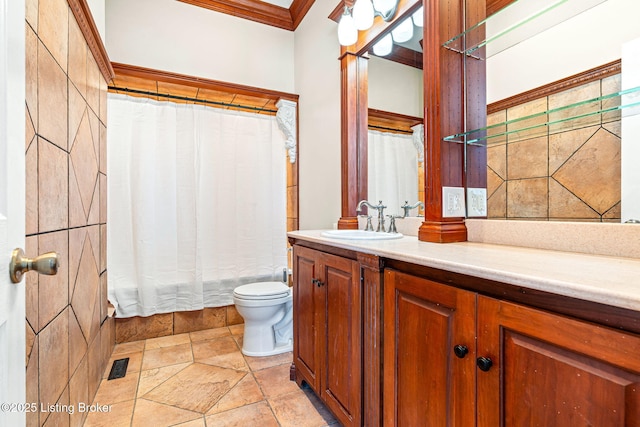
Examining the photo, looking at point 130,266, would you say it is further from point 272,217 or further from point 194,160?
point 272,217

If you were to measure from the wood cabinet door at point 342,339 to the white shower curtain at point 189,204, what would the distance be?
147 centimetres

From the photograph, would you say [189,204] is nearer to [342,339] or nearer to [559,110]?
[342,339]

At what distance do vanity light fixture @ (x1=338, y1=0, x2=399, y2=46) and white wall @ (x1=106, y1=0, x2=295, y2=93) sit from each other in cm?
102

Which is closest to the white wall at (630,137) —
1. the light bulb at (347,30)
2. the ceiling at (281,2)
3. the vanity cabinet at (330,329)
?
the vanity cabinet at (330,329)

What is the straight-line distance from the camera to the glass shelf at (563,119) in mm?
904

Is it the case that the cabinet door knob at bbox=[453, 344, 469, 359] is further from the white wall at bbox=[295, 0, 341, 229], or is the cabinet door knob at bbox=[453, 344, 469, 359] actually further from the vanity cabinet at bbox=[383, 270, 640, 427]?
the white wall at bbox=[295, 0, 341, 229]

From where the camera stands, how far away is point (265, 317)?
7.04ft

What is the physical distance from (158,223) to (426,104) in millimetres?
2123

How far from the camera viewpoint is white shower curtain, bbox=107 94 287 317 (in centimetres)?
233

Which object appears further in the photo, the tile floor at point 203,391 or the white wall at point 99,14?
the white wall at point 99,14

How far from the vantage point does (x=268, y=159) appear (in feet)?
9.18

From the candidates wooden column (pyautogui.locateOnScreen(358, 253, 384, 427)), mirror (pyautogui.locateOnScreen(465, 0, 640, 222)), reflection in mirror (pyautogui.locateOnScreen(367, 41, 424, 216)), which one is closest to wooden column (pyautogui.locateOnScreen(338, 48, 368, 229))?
reflection in mirror (pyautogui.locateOnScreen(367, 41, 424, 216))

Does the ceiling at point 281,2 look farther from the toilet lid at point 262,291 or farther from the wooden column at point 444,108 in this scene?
the toilet lid at point 262,291

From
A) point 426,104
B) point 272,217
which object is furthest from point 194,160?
point 426,104
